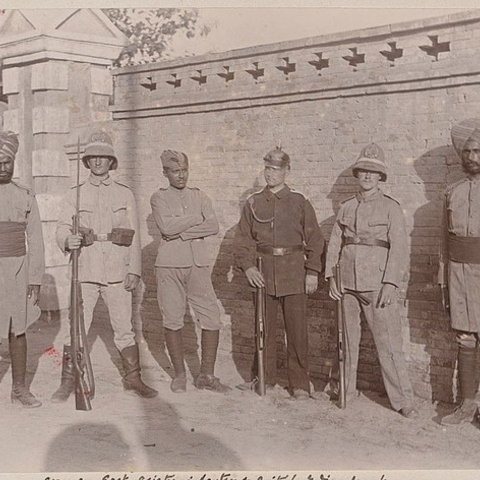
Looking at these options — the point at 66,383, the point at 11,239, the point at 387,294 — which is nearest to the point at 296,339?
the point at 387,294

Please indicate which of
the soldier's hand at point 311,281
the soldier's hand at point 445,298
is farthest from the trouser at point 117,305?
the soldier's hand at point 445,298

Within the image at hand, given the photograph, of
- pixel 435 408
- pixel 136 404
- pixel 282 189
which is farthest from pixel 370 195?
pixel 136 404

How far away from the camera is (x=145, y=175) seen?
8.40 meters

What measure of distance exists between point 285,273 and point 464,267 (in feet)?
4.98

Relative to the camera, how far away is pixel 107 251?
20.7 ft

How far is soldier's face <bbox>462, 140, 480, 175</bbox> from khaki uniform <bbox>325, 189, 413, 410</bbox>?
2.14ft

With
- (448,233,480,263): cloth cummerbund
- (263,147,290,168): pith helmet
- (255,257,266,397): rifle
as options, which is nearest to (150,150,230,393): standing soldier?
(255,257,266,397): rifle

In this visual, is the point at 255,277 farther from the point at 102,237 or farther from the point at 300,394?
the point at 102,237

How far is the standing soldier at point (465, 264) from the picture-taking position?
5.44 metres

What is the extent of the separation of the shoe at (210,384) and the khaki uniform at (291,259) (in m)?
0.62

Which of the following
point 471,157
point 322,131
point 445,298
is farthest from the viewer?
point 322,131

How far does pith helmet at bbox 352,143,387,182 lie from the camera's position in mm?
5852

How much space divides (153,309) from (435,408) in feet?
11.9

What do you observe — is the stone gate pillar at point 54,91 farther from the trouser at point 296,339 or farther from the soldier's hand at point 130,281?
the trouser at point 296,339
